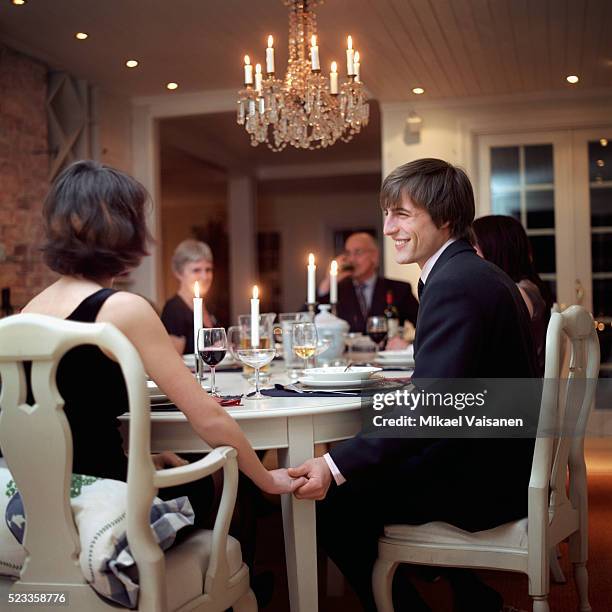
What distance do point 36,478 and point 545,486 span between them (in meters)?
1.05

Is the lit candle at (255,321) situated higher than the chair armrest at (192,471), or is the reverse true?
the lit candle at (255,321)

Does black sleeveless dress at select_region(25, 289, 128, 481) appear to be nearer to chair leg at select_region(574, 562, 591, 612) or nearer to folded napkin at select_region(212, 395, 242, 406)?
folded napkin at select_region(212, 395, 242, 406)

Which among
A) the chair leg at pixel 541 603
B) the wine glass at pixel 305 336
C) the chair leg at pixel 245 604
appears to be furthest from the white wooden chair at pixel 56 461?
the wine glass at pixel 305 336

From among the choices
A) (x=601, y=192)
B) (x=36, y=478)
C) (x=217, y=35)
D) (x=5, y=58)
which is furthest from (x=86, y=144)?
(x=36, y=478)

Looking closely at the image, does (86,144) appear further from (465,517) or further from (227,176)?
(465,517)

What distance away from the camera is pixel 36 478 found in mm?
1353

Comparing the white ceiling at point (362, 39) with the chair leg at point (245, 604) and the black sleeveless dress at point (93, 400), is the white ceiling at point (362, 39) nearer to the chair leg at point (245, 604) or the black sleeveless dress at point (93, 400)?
the black sleeveless dress at point (93, 400)

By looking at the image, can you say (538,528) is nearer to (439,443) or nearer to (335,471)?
(439,443)

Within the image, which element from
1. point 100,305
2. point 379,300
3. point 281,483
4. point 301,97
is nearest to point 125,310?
point 100,305

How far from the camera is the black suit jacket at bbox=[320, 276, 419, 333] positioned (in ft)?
16.5

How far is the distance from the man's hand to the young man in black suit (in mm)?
3119

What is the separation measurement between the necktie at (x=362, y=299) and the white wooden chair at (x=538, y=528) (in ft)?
10.2

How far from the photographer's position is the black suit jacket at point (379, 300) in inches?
197

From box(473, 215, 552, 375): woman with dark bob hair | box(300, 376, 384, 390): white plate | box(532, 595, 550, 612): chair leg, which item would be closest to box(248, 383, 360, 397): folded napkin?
box(300, 376, 384, 390): white plate
